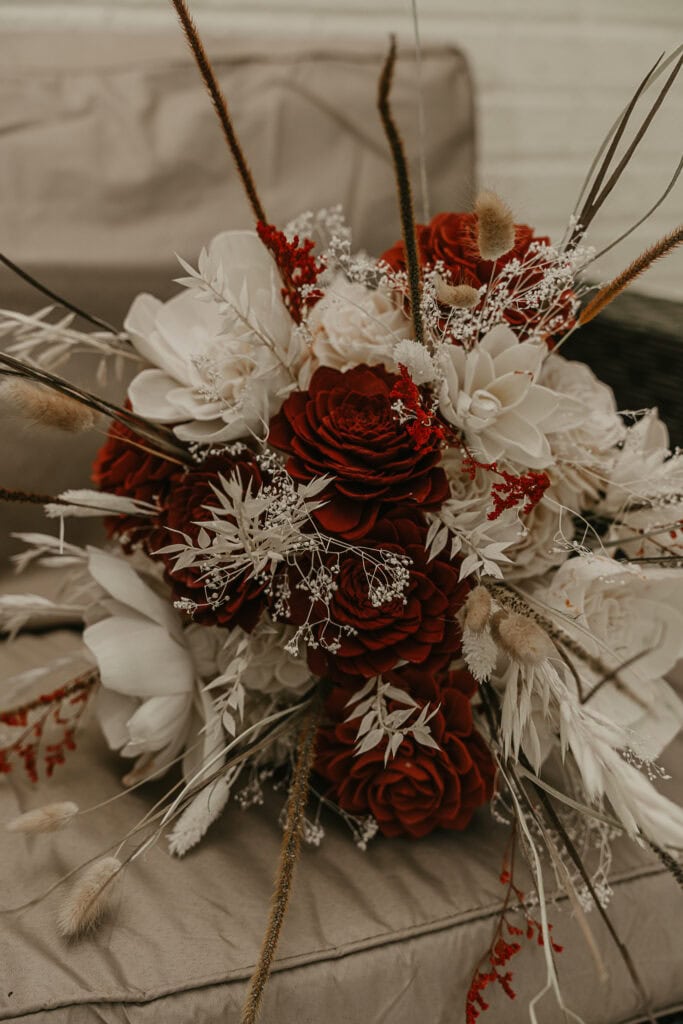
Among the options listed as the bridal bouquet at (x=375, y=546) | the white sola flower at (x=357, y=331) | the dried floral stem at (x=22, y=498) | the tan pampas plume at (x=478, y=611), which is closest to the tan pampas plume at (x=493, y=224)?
the bridal bouquet at (x=375, y=546)

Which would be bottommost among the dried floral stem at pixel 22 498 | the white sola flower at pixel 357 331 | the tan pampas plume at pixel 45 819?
the tan pampas plume at pixel 45 819

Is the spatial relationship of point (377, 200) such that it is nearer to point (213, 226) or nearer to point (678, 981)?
point (213, 226)

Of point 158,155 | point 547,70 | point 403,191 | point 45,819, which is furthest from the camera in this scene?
point 547,70

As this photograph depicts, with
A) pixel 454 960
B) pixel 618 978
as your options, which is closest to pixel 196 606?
pixel 454 960

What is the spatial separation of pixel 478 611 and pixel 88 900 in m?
0.30

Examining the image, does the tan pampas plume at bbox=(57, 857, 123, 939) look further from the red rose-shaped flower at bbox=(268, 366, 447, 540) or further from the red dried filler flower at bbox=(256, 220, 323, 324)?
the red dried filler flower at bbox=(256, 220, 323, 324)

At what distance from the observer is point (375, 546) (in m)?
0.59

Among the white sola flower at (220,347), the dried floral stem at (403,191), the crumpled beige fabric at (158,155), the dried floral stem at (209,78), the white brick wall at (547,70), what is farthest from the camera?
the white brick wall at (547,70)

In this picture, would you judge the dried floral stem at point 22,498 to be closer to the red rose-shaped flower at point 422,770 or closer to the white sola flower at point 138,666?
the white sola flower at point 138,666

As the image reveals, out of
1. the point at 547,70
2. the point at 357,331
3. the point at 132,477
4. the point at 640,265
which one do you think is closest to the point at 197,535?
the point at 132,477

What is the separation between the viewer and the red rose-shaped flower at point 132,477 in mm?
667

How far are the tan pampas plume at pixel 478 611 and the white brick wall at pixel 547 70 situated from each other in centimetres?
91

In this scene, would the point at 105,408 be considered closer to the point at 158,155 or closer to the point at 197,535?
the point at 197,535

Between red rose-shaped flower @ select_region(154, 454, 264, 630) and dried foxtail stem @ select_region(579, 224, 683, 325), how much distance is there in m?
0.27
